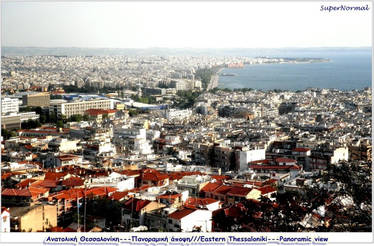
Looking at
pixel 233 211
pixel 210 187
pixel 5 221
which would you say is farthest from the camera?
pixel 210 187

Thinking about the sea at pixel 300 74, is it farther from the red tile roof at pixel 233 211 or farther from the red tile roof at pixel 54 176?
the red tile roof at pixel 233 211

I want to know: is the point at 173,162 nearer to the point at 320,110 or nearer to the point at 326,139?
the point at 326,139

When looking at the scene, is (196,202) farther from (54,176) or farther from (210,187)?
(54,176)

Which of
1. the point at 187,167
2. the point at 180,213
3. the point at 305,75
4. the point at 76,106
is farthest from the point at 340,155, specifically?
the point at 305,75

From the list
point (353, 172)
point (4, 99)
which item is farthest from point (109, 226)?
point (4, 99)

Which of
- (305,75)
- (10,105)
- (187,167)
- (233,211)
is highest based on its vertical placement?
(305,75)
